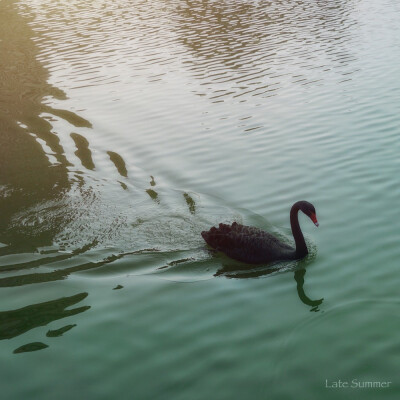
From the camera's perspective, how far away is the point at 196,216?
392 inches

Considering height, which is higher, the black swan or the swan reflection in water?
the black swan

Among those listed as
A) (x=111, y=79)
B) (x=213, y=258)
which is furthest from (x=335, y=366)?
(x=111, y=79)

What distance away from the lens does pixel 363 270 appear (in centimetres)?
805

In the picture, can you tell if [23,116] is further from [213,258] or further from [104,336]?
[104,336]

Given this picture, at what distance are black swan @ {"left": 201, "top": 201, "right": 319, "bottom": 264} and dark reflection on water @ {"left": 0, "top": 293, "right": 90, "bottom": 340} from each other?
6.45 ft

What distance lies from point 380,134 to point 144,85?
723cm

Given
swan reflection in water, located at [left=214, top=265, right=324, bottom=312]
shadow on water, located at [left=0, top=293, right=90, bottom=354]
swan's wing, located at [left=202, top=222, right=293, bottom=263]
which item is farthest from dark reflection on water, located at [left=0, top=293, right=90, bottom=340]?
swan's wing, located at [left=202, top=222, right=293, bottom=263]

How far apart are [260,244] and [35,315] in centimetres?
288

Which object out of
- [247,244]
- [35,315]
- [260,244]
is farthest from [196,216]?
[35,315]

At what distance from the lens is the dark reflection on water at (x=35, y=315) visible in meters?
7.19

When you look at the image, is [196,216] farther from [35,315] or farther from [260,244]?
[35,315]

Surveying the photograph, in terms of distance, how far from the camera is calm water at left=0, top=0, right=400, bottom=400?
644cm

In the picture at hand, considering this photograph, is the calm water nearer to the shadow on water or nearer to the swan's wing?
the shadow on water

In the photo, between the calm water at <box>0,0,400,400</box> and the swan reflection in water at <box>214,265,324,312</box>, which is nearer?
the calm water at <box>0,0,400,400</box>
